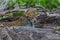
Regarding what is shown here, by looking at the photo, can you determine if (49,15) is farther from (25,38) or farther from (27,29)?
(25,38)

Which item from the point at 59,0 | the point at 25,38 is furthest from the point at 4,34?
the point at 59,0

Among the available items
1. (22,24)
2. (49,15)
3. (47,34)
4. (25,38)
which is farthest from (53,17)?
(25,38)

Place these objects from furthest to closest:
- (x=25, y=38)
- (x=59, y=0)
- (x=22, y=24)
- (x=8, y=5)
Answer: (x=8, y=5), (x=59, y=0), (x=22, y=24), (x=25, y=38)

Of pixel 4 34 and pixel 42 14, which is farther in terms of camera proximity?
pixel 42 14

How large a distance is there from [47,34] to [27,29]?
0.54 ft

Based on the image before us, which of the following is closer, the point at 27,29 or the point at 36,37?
the point at 36,37

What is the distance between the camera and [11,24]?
1789 mm

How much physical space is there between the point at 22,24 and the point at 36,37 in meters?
0.32

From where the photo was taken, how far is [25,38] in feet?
4.71

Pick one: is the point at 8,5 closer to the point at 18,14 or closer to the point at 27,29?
the point at 18,14

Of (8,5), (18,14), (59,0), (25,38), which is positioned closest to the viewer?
(25,38)

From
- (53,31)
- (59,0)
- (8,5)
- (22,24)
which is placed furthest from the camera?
(8,5)

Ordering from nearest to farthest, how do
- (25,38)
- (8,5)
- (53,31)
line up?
(25,38) → (53,31) → (8,5)

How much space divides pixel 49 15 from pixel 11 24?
40 cm
